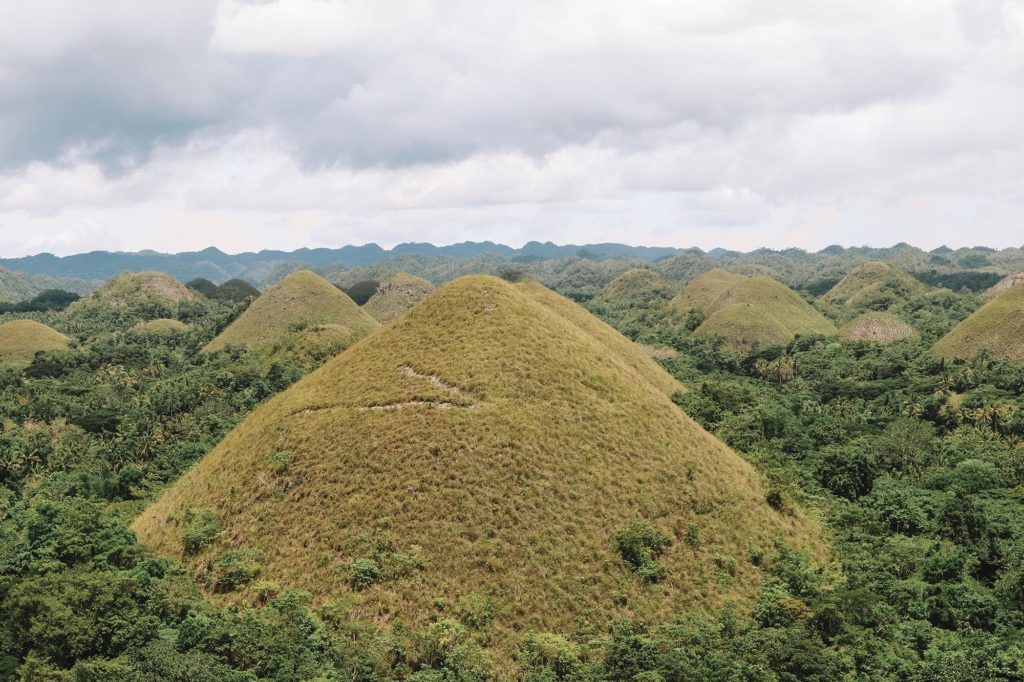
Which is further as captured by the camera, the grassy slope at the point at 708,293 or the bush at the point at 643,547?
the grassy slope at the point at 708,293

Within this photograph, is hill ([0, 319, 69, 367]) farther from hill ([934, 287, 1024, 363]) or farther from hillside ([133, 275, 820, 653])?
hill ([934, 287, 1024, 363])

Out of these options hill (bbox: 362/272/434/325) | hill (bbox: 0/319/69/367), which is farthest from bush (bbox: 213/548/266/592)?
hill (bbox: 362/272/434/325)

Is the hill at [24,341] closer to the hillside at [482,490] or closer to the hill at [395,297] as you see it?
the hill at [395,297]

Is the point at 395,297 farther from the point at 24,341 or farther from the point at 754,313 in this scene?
the point at 754,313

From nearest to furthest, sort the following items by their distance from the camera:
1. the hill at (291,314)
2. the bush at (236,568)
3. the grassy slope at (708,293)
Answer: the bush at (236,568) < the hill at (291,314) < the grassy slope at (708,293)

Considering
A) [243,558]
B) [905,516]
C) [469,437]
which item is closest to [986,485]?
[905,516]

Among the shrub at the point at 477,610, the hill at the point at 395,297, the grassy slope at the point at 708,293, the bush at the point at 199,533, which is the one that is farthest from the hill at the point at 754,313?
the bush at the point at 199,533
